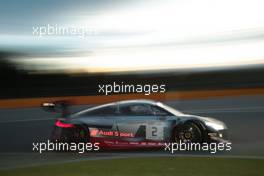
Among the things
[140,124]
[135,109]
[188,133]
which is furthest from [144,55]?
[188,133]

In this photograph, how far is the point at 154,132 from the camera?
139 inches

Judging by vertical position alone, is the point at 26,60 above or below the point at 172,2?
below

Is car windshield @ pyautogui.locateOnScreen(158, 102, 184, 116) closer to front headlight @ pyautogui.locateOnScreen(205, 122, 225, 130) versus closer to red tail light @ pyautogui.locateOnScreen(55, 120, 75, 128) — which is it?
front headlight @ pyautogui.locateOnScreen(205, 122, 225, 130)

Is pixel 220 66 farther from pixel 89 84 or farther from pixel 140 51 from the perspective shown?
pixel 89 84

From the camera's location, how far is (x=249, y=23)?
11.2ft

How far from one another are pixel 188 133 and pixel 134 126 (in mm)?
353

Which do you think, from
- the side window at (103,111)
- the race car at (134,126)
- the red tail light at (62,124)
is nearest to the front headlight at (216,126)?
the race car at (134,126)

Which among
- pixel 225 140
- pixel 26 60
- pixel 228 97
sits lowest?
pixel 225 140

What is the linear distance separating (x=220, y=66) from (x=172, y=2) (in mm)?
491

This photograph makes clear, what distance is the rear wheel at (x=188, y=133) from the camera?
3.52m

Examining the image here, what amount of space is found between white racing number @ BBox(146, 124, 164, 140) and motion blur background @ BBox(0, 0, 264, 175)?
0.20 m

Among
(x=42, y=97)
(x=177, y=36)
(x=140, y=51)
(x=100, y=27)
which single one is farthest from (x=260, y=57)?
(x=42, y=97)

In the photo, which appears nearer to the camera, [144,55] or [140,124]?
[144,55]

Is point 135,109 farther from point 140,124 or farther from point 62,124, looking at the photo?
point 62,124
